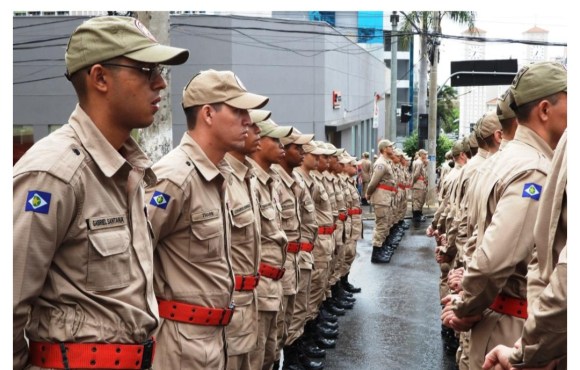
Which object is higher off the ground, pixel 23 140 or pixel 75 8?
pixel 75 8

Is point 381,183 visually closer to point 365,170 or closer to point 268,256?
point 365,170

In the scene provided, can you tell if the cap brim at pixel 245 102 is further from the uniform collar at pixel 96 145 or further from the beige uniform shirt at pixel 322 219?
the beige uniform shirt at pixel 322 219

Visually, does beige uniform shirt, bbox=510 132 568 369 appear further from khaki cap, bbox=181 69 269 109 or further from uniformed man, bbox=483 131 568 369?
khaki cap, bbox=181 69 269 109

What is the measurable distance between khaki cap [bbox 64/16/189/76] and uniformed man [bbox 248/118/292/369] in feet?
9.63

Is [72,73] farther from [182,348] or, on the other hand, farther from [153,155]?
[153,155]

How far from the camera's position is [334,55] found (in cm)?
2534

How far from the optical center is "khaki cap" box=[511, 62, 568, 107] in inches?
140

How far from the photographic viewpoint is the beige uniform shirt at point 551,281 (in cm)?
231

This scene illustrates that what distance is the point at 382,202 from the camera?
52.0 ft

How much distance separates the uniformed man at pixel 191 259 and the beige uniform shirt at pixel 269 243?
1521 mm

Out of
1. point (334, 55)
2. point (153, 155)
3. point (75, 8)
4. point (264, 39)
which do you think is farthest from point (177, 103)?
point (75, 8)

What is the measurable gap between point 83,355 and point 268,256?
3.21 m

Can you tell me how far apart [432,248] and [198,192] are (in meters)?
13.9

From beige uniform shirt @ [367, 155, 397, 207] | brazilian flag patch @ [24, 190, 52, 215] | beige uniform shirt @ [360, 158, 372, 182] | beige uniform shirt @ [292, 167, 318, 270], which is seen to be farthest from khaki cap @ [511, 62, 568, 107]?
beige uniform shirt @ [360, 158, 372, 182]
